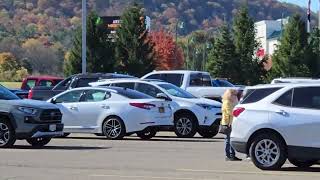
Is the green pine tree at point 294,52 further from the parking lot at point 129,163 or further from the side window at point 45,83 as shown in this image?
the parking lot at point 129,163

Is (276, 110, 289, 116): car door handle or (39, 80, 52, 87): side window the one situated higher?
(276, 110, 289, 116): car door handle

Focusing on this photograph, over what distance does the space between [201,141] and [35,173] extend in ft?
29.2

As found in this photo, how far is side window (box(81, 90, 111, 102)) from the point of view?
21109 mm

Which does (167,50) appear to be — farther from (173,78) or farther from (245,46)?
(173,78)

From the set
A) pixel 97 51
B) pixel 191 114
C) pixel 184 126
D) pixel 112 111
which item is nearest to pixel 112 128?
pixel 112 111

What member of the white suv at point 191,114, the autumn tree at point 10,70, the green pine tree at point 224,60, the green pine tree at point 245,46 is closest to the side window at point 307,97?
the white suv at point 191,114

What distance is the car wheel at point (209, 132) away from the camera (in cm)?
2244

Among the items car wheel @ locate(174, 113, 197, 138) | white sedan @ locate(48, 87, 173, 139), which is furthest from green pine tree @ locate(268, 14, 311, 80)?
white sedan @ locate(48, 87, 173, 139)

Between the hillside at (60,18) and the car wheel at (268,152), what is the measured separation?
3562 inches

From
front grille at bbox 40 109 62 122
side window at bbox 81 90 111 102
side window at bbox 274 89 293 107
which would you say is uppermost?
side window at bbox 274 89 293 107

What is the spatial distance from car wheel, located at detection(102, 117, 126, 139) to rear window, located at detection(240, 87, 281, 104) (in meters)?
7.15

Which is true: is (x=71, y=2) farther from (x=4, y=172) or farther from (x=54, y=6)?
(x=4, y=172)

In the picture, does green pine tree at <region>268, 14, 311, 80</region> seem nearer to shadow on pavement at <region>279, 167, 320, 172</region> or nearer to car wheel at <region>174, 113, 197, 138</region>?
car wheel at <region>174, 113, 197, 138</region>

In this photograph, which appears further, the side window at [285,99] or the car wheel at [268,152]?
the side window at [285,99]
